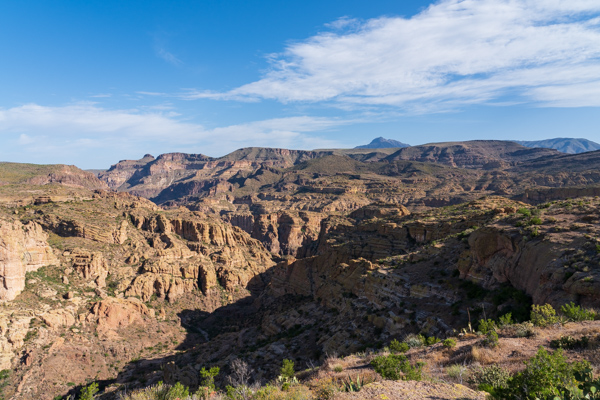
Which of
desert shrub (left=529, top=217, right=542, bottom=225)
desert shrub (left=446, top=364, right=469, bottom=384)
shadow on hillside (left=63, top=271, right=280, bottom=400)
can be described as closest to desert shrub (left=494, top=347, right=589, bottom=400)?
desert shrub (left=446, top=364, right=469, bottom=384)

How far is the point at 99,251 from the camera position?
78812mm

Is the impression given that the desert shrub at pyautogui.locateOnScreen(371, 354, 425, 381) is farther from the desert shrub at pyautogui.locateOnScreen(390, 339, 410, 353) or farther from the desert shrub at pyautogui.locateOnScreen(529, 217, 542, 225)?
the desert shrub at pyautogui.locateOnScreen(529, 217, 542, 225)

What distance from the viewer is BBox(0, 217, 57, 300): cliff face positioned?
57688 millimetres

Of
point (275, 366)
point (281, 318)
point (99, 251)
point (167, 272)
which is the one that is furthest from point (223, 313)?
point (275, 366)

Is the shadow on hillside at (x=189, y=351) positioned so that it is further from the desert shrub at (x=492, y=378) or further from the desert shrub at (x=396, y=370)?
the desert shrub at (x=492, y=378)

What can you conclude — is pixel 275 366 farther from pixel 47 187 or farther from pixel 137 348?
pixel 47 187

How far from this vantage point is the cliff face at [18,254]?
57688 mm

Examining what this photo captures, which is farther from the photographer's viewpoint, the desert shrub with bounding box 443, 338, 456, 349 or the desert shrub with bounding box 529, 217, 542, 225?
the desert shrub with bounding box 529, 217, 542, 225

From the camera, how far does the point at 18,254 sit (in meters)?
61.2

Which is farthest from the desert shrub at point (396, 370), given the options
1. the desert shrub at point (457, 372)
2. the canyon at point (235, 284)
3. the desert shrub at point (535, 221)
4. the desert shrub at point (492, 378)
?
the desert shrub at point (535, 221)

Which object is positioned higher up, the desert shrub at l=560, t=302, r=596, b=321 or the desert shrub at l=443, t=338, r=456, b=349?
the desert shrub at l=560, t=302, r=596, b=321

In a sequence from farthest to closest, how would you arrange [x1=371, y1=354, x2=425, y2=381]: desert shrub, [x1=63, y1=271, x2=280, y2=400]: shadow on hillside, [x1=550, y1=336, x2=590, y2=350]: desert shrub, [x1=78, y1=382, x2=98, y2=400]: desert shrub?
[x1=63, y1=271, x2=280, y2=400]: shadow on hillside, [x1=78, y1=382, x2=98, y2=400]: desert shrub, [x1=371, y1=354, x2=425, y2=381]: desert shrub, [x1=550, y1=336, x2=590, y2=350]: desert shrub

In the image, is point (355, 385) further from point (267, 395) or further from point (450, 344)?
point (450, 344)

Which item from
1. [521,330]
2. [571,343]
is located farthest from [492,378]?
[521,330]
